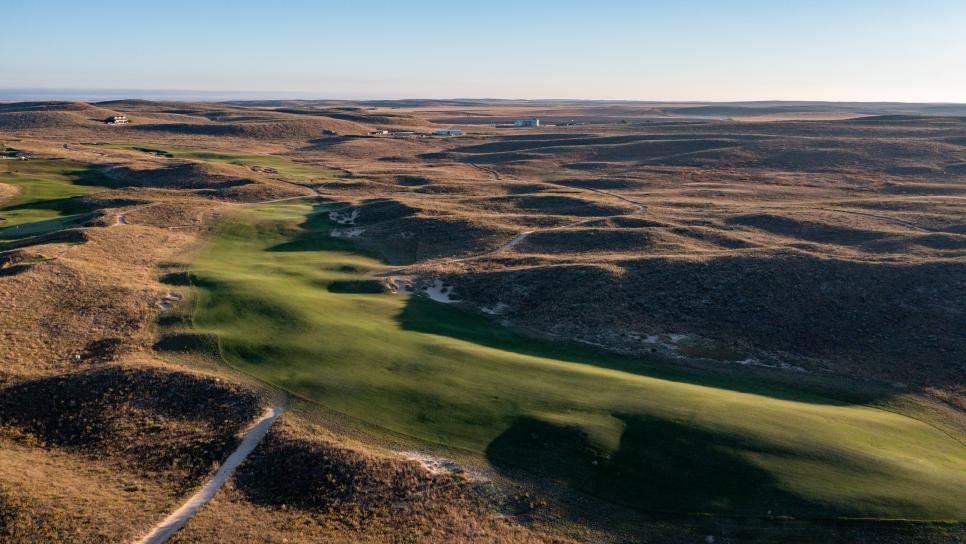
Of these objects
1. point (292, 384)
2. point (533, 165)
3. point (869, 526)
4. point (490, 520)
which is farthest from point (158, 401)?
point (533, 165)

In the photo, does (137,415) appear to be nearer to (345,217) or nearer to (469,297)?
(469,297)

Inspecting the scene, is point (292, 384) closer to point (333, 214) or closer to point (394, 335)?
point (394, 335)

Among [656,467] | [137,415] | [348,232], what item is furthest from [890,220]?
[137,415]

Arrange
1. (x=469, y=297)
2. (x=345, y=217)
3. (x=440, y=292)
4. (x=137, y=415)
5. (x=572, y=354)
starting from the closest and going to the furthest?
(x=137, y=415), (x=572, y=354), (x=469, y=297), (x=440, y=292), (x=345, y=217)

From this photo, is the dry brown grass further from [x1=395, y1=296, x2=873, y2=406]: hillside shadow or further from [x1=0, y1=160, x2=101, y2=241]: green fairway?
[x1=0, y1=160, x2=101, y2=241]: green fairway

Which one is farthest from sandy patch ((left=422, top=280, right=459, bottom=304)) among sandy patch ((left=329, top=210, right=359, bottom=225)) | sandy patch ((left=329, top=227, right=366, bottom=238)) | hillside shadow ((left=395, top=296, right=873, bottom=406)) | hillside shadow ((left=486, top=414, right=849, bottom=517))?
sandy patch ((left=329, top=210, right=359, bottom=225))

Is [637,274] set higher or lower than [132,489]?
higher
